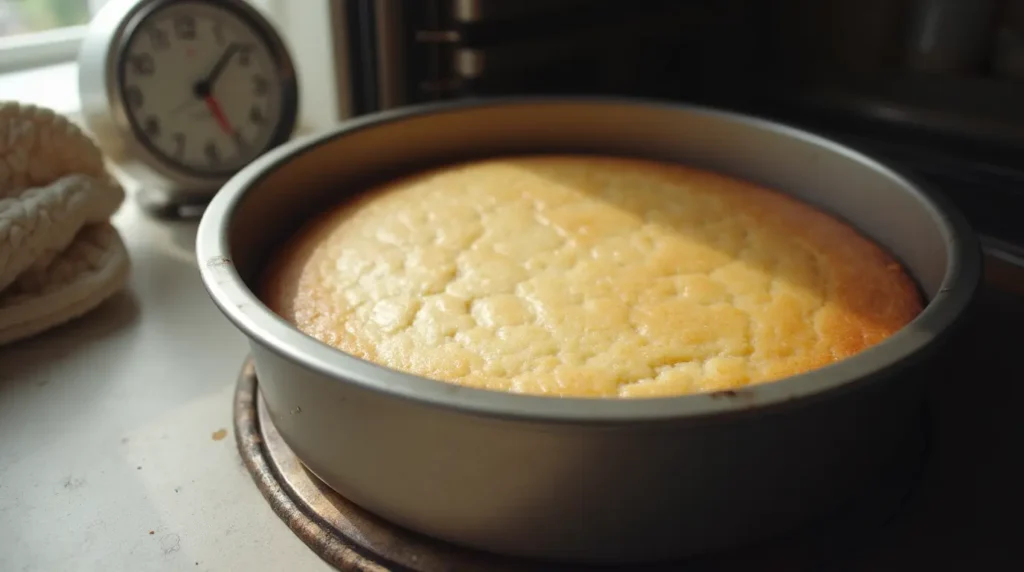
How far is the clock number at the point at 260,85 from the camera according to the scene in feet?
4.25

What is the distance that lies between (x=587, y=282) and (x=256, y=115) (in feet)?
2.21

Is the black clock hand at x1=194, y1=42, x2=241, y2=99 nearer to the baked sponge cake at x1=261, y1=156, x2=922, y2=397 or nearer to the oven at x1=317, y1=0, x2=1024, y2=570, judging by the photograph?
the oven at x1=317, y1=0, x2=1024, y2=570

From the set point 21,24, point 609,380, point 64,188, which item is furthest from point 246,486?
point 21,24

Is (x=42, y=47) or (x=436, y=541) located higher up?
(x=42, y=47)

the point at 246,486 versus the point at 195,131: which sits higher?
the point at 195,131

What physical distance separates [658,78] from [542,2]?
0.34 metres

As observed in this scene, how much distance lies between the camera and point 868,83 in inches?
56.4

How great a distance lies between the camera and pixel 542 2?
129cm

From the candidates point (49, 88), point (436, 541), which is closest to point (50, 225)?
point (436, 541)

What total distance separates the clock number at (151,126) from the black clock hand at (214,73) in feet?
0.26

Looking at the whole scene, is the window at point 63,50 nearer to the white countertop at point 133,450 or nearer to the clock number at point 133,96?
the clock number at point 133,96

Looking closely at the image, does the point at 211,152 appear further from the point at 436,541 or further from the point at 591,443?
the point at 591,443

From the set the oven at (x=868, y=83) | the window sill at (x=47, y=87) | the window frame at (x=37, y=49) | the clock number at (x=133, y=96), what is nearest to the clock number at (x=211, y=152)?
the clock number at (x=133, y=96)

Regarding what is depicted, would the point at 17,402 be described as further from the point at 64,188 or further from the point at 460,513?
the point at 460,513
